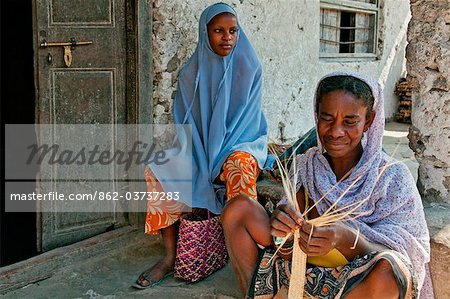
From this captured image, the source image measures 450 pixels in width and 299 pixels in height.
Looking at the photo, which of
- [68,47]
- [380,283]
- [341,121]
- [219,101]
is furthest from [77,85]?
[380,283]

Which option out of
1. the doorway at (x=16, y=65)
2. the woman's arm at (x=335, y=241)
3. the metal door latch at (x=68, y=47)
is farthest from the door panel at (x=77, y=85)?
the woman's arm at (x=335, y=241)

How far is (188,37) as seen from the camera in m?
4.02

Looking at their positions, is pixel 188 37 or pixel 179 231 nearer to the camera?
pixel 179 231

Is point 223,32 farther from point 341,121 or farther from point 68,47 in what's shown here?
point 341,121

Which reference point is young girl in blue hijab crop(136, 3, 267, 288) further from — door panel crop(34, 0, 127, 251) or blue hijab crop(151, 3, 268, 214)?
door panel crop(34, 0, 127, 251)

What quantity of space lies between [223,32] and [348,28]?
163 inches

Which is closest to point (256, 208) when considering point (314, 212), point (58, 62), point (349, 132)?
point (314, 212)

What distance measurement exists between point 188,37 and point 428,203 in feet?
6.34

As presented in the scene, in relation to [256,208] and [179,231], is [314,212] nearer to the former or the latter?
[256,208]

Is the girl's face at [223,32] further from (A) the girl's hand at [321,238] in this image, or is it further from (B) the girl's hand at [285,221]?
(A) the girl's hand at [321,238]

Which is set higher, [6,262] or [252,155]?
[252,155]

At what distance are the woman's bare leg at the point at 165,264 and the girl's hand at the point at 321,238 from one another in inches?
52.8

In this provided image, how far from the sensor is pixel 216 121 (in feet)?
11.2

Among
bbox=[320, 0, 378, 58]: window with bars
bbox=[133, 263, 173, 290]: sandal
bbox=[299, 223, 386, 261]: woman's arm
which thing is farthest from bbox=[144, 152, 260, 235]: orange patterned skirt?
bbox=[320, 0, 378, 58]: window with bars
